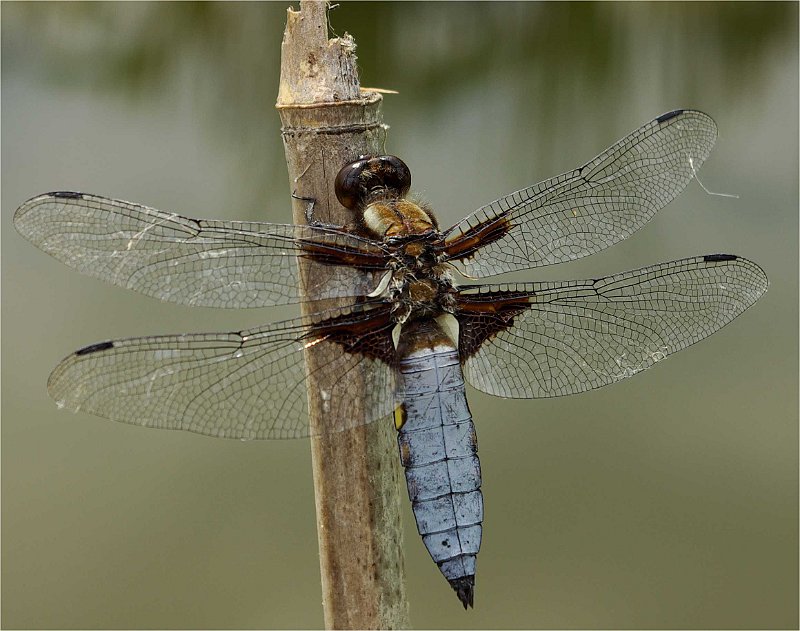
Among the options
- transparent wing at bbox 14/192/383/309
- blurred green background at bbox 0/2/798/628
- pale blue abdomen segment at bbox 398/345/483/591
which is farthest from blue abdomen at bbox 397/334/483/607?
blurred green background at bbox 0/2/798/628

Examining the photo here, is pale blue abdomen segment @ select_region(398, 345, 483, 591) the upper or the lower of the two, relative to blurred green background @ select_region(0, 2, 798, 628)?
lower

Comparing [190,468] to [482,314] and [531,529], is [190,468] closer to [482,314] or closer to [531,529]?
[531,529]

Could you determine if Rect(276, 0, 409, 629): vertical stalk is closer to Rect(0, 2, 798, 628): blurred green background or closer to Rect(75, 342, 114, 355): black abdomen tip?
Rect(75, 342, 114, 355): black abdomen tip

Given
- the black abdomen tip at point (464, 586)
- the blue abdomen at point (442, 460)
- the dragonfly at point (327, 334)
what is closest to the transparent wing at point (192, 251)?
the dragonfly at point (327, 334)

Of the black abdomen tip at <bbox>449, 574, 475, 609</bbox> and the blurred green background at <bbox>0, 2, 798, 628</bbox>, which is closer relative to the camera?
the black abdomen tip at <bbox>449, 574, 475, 609</bbox>

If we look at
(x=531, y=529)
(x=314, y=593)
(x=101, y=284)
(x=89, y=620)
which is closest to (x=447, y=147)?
(x=101, y=284)

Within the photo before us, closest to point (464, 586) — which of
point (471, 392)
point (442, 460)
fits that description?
point (442, 460)

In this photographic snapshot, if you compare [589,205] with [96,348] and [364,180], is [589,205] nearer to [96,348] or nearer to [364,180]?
[364,180]
